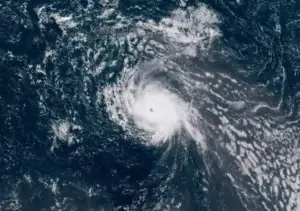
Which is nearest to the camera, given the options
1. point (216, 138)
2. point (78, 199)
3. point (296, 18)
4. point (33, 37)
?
point (78, 199)

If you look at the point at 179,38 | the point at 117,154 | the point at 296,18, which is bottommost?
the point at 117,154

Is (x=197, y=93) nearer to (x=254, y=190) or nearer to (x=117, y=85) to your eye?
(x=117, y=85)

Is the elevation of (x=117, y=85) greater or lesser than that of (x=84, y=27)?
lesser

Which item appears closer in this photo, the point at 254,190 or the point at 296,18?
the point at 254,190

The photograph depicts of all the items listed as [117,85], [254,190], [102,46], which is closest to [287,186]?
[254,190]

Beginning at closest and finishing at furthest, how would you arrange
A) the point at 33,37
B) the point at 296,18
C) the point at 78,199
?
the point at 78,199 → the point at 33,37 → the point at 296,18

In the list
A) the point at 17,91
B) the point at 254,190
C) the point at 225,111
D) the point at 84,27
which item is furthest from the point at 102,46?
the point at 254,190
